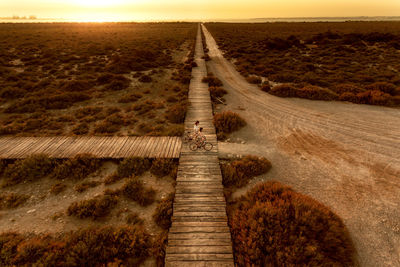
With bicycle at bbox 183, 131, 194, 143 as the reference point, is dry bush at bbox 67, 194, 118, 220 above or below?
below

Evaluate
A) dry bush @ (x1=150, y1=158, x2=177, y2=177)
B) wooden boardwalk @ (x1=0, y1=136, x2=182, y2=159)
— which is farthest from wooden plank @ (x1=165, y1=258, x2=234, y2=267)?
wooden boardwalk @ (x1=0, y1=136, x2=182, y2=159)

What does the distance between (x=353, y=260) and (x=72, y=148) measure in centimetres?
1528

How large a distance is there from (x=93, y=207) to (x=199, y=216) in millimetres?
4912

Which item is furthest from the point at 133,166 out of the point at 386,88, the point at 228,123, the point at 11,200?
the point at 386,88

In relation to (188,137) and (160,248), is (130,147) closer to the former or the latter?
(188,137)

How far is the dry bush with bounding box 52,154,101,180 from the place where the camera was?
33.9ft

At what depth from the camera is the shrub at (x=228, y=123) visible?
47.6 feet

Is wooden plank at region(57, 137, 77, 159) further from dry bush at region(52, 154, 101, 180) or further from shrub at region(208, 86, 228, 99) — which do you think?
shrub at region(208, 86, 228, 99)

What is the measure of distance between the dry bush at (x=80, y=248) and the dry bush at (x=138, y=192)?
1559 millimetres

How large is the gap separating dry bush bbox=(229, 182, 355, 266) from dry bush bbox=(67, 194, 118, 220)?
566cm

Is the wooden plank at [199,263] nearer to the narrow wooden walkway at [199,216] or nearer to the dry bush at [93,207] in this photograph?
the narrow wooden walkway at [199,216]

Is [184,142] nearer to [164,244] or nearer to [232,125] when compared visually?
[232,125]

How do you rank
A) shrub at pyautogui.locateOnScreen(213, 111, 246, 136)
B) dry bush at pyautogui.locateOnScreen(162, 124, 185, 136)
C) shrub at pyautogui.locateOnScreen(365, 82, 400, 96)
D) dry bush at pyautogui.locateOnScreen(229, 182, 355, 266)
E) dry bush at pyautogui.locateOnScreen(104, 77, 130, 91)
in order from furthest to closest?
dry bush at pyautogui.locateOnScreen(104, 77, 130, 91)
shrub at pyautogui.locateOnScreen(365, 82, 400, 96)
shrub at pyautogui.locateOnScreen(213, 111, 246, 136)
dry bush at pyautogui.locateOnScreen(162, 124, 185, 136)
dry bush at pyautogui.locateOnScreen(229, 182, 355, 266)

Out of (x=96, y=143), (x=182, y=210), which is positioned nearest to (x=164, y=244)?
(x=182, y=210)
